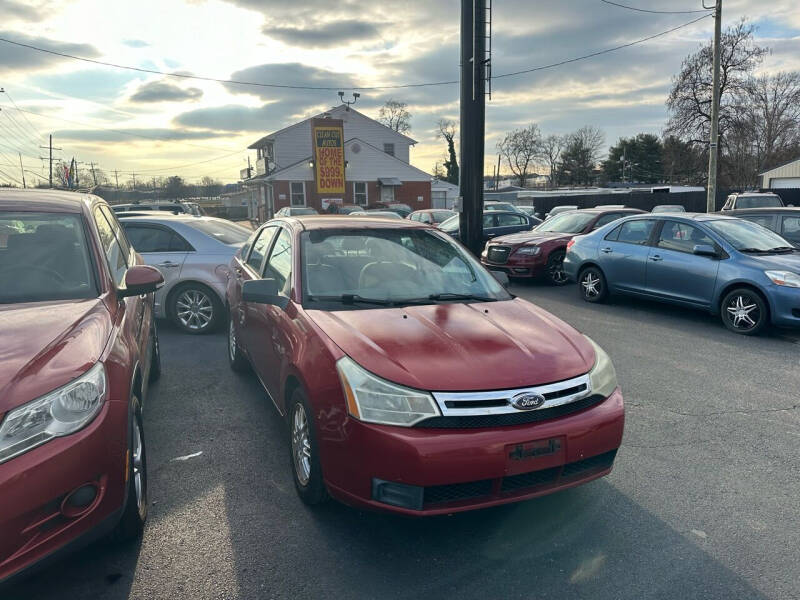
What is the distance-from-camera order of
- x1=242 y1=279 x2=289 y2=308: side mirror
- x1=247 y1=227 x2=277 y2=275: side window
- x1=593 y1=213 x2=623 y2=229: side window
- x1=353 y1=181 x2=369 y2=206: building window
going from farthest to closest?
x1=353 y1=181 x2=369 y2=206: building window
x1=593 y1=213 x2=623 y2=229: side window
x1=247 y1=227 x2=277 y2=275: side window
x1=242 y1=279 x2=289 y2=308: side mirror

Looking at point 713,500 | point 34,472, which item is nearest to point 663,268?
point 713,500

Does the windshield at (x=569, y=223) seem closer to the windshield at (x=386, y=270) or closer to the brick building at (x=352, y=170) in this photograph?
the windshield at (x=386, y=270)

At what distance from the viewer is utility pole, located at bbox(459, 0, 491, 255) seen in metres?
11.4

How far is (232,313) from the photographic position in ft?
18.2

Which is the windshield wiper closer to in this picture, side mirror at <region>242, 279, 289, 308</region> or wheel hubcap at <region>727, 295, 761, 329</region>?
side mirror at <region>242, 279, 289, 308</region>

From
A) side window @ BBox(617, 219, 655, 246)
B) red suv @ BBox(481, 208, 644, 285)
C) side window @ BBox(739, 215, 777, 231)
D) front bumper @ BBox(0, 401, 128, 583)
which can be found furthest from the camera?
red suv @ BBox(481, 208, 644, 285)

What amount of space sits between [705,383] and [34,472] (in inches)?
212

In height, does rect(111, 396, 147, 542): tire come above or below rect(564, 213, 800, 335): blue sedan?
below

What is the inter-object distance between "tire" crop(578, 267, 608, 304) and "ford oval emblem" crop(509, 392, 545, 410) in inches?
285

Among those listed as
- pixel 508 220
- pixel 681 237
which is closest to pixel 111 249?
pixel 681 237

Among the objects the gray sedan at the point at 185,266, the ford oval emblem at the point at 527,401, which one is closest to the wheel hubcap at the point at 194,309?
the gray sedan at the point at 185,266

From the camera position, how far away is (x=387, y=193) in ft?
140

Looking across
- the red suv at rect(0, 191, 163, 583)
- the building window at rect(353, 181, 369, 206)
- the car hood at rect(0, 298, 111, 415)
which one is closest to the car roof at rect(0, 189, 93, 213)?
the red suv at rect(0, 191, 163, 583)

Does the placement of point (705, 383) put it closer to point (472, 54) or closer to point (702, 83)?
point (472, 54)
